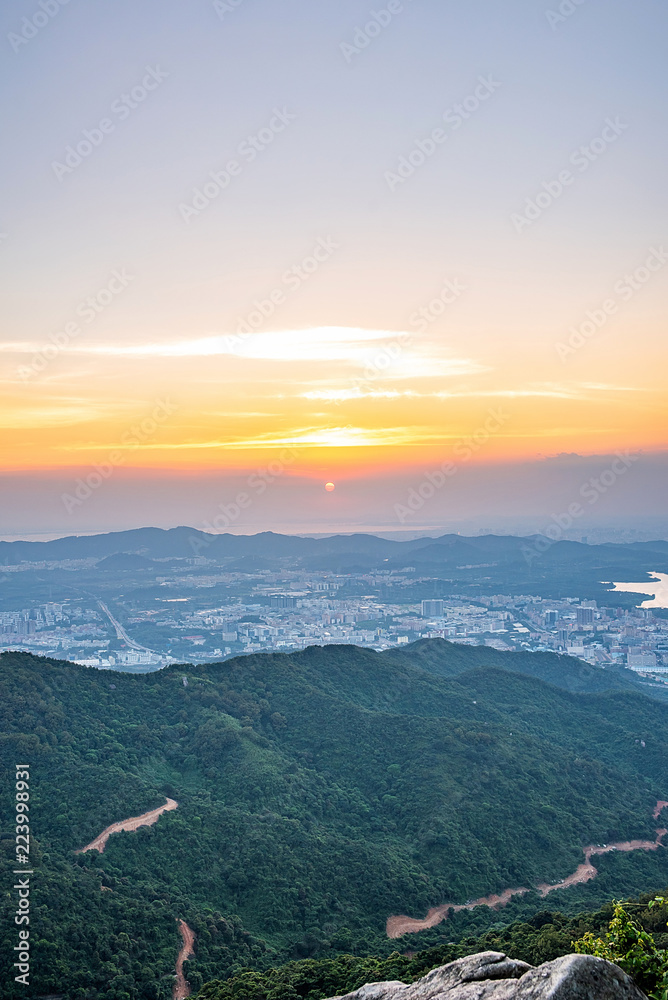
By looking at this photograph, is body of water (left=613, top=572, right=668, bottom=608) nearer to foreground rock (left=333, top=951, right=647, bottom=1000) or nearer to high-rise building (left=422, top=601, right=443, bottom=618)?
high-rise building (left=422, top=601, right=443, bottom=618)

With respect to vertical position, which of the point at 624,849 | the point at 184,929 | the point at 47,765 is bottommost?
the point at 624,849

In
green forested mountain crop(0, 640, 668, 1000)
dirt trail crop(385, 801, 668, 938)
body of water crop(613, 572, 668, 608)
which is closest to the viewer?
green forested mountain crop(0, 640, 668, 1000)

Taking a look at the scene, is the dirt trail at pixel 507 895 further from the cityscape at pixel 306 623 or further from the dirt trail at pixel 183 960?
the cityscape at pixel 306 623

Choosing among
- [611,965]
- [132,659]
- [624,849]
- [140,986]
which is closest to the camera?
[611,965]

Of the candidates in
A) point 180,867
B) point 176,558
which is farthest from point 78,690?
point 176,558

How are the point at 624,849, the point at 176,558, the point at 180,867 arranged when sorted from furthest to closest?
the point at 176,558 → the point at 624,849 → the point at 180,867

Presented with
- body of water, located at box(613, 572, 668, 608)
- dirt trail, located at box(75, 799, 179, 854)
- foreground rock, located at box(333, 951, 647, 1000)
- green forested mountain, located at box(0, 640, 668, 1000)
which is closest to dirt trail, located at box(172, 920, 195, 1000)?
green forested mountain, located at box(0, 640, 668, 1000)

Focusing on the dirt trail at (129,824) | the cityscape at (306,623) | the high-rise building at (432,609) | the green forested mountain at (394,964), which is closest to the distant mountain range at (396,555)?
the cityscape at (306,623)

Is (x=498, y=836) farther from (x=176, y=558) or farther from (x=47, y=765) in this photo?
(x=176, y=558)
